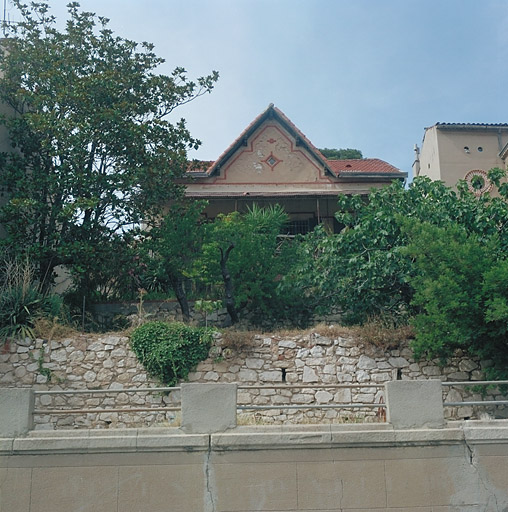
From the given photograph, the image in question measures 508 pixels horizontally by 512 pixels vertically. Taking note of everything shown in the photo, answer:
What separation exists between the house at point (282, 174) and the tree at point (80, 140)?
4.95m

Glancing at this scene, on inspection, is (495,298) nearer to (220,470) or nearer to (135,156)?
(220,470)

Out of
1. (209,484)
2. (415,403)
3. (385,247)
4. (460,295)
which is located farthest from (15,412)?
(385,247)

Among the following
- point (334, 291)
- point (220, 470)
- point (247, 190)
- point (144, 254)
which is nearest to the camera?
point (220, 470)

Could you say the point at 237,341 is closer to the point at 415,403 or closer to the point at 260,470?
the point at 260,470

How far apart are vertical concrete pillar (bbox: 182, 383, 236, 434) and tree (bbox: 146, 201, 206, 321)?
796 centimetres

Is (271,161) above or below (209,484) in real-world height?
above

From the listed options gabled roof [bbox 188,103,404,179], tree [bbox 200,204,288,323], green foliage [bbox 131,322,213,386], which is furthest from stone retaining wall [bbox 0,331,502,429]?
gabled roof [bbox 188,103,404,179]

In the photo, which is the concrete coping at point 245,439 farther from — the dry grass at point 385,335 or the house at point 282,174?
the house at point 282,174

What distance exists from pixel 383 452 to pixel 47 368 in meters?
8.36

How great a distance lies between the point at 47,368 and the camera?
46.0ft

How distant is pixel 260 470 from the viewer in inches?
348

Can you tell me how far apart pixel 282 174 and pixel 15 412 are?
52.1 feet

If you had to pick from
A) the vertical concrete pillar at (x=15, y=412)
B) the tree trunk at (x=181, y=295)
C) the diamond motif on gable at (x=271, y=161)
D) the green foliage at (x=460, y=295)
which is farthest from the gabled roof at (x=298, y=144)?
the vertical concrete pillar at (x=15, y=412)

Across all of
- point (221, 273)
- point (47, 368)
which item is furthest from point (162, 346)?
point (221, 273)
